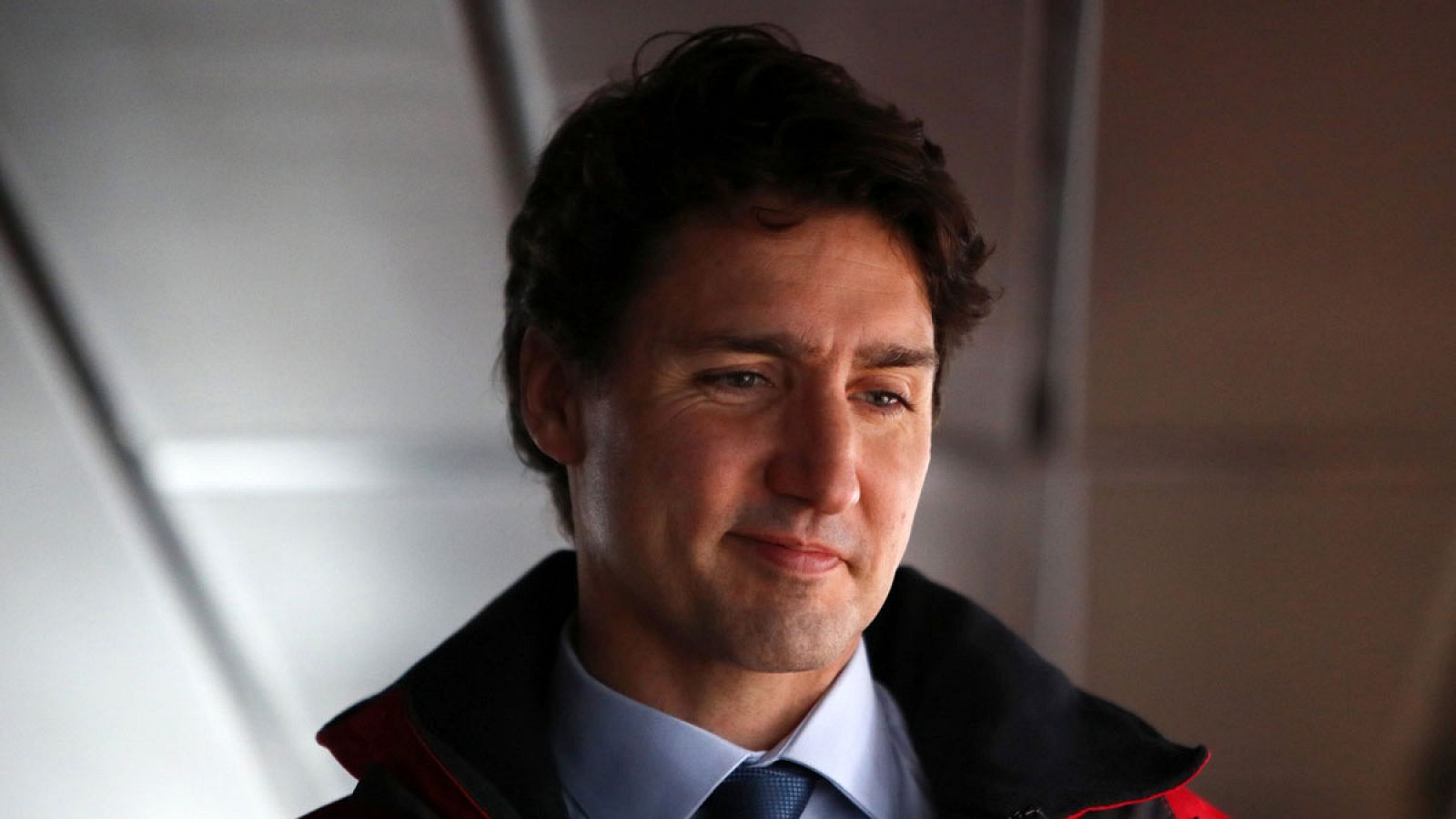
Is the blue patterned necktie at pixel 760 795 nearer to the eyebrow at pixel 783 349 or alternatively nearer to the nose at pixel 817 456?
the nose at pixel 817 456

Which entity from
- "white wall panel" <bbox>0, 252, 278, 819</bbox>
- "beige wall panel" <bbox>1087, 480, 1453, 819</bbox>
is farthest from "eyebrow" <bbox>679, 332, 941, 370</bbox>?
"white wall panel" <bbox>0, 252, 278, 819</bbox>

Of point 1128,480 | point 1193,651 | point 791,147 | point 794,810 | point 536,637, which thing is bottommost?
point 1193,651

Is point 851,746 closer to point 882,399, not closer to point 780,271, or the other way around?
point 882,399

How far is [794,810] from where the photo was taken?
4.74 ft

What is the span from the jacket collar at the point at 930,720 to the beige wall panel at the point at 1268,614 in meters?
1.04

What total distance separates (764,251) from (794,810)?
62 cm

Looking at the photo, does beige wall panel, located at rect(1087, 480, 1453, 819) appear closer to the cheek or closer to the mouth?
the cheek

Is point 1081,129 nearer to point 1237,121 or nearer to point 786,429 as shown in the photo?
point 1237,121

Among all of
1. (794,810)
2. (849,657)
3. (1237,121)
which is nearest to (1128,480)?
(1237,121)

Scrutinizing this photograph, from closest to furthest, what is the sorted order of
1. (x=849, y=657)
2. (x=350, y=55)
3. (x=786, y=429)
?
1. (x=786, y=429)
2. (x=849, y=657)
3. (x=350, y=55)

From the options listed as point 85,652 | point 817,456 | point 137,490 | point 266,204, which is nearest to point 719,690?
point 817,456

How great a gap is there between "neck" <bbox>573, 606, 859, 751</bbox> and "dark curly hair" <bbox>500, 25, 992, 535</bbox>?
13.7 inches

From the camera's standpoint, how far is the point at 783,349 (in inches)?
55.4

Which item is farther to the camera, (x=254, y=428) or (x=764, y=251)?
(x=254, y=428)
